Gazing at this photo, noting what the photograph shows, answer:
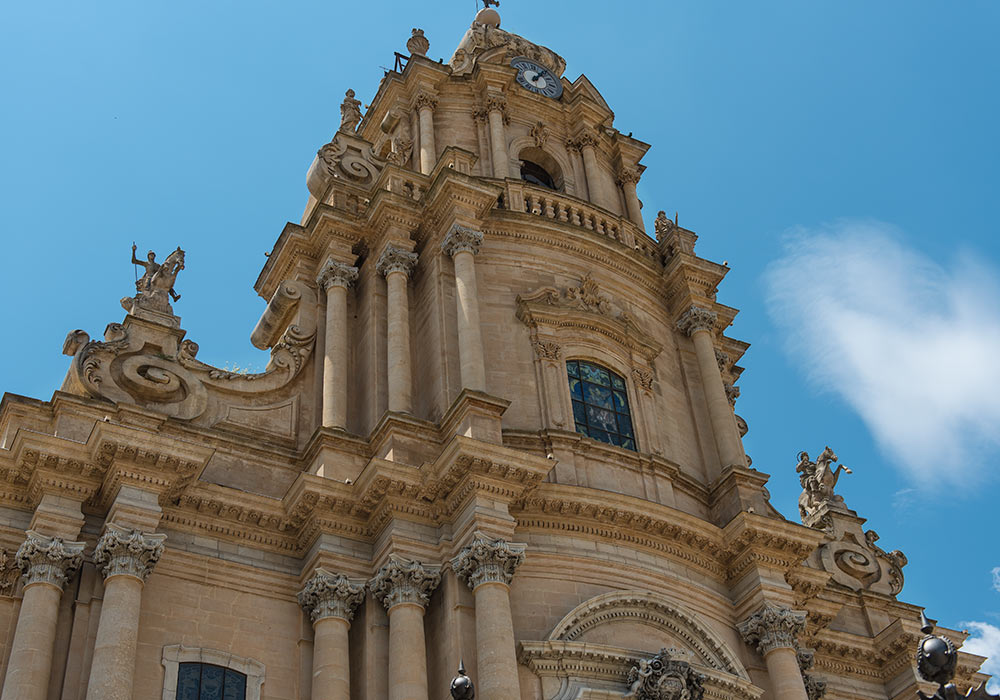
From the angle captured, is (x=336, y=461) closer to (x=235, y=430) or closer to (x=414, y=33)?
(x=235, y=430)

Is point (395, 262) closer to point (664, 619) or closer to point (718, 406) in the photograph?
point (718, 406)

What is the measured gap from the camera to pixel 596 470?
21.2 metres

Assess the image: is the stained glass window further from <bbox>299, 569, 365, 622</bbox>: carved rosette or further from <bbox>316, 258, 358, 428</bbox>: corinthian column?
<bbox>316, 258, 358, 428</bbox>: corinthian column

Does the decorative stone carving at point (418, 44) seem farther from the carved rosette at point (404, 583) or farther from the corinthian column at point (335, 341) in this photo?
the carved rosette at point (404, 583)

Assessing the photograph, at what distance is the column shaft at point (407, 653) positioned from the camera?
16984 millimetres

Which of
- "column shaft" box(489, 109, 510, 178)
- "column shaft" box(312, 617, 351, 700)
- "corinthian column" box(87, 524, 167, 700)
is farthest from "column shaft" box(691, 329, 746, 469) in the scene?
"corinthian column" box(87, 524, 167, 700)

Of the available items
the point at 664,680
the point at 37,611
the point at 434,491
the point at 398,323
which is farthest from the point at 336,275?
the point at 664,680

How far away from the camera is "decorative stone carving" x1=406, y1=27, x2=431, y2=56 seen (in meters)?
29.7

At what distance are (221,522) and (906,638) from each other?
503 inches

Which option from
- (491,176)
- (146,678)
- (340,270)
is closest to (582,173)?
(491,176)

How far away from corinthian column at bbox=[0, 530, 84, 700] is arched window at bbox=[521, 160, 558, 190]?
15.1 meters

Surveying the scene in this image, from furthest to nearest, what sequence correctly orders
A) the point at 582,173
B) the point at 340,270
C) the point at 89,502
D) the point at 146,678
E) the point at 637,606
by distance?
the point at 582,173 → the point at 340,270 → the point at 637,606 → the point at 89,502 → the point at 146,678

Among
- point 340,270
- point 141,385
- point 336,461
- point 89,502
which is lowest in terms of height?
point 89,502

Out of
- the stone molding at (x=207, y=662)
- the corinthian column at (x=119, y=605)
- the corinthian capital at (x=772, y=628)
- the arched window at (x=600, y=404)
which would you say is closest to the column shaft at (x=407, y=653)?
the stone molding at (x=207, y=662)
